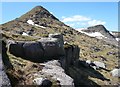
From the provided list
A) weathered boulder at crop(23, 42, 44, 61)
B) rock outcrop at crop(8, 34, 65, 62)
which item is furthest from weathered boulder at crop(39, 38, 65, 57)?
weathered boulder at crop(23, 42, 44, 61)

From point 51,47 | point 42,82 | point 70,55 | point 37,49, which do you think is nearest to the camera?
point 42,82

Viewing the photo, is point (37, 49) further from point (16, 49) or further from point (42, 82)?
point (42, 82)

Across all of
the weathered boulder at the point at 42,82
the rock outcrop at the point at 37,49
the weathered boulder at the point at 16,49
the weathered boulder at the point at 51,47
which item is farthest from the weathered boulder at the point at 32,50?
the weathered boulder at the point at 42,82

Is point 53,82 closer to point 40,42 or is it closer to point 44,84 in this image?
point 44,84

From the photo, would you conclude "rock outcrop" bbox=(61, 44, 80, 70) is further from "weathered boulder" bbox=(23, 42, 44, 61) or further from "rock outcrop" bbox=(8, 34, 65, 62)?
"weathered boulder" bbox=(23, 42, 44, 61)

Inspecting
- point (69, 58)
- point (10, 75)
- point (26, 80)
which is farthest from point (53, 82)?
point (69, 58)

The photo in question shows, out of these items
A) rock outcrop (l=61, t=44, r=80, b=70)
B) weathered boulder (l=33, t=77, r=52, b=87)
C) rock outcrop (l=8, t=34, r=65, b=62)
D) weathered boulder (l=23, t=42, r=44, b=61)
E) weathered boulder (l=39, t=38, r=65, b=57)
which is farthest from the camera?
rock outcrop (l=61, t=44, r=80, b=70)

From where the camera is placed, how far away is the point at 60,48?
207 feet

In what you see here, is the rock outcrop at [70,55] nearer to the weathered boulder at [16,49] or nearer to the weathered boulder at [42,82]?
the weathered boulder at [16,49]

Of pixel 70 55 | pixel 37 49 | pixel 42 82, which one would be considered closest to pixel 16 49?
pixel 37 49

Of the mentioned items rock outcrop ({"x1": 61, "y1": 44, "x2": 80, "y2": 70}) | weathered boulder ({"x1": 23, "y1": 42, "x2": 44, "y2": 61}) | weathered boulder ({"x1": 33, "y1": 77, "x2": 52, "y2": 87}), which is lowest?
rock outcrop ({"x1": 61, "y1": 44, "x2": 80, "y2": 70})

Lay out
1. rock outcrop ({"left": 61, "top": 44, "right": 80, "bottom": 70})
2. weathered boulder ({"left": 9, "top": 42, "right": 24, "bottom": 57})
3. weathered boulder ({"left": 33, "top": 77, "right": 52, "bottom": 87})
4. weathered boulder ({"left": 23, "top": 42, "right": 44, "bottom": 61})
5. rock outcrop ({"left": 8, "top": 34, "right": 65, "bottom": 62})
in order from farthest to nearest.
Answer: rock outcrop ({"left": 61, "top": 44, "right": 80, "bottom": 70}) → weathered boulder ({"left": 23, "top": 42, "right": 44, "bottom": 61}) → rock outcrop ({"left": 8, "top": 34, "right": 65, "bottom": 62}) → weathered boulder ({"left": 9, "top": 42, "right": 24, "bottom": 57}) → weathered boulder ({"left": 33, "top": 77, "right": 52, "bottom": 87})

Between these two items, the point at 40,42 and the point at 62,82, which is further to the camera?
the point at 40,42

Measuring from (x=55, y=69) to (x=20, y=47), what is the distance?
38.3ft
